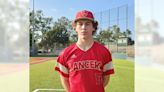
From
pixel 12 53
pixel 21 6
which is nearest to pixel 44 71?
pixel 12 53

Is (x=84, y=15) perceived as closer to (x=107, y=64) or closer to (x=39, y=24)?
(x=107, y=64)

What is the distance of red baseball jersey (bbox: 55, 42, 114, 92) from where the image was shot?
1144mm

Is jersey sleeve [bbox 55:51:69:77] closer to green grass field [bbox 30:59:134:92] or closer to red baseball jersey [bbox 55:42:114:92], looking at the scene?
red baseball jersey [bbox 55:42:114:92]

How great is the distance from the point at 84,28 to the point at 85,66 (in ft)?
0.51

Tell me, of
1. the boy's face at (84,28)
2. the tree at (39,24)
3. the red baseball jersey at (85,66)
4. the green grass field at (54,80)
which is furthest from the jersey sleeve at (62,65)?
the green grass field at (54,80)

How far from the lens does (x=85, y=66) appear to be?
115 centimetres

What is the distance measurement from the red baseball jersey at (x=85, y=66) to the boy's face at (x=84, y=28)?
0.19ft

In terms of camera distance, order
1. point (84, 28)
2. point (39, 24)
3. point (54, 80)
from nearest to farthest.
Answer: point (84, 28) < point (39, 24) < point (54, 80)

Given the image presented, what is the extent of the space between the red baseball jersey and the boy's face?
57 mm

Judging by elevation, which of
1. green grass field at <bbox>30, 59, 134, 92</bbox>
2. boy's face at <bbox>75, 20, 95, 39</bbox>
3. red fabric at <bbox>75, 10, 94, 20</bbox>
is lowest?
green grass field at <bbox>30, 59, 134, 92</bbox>

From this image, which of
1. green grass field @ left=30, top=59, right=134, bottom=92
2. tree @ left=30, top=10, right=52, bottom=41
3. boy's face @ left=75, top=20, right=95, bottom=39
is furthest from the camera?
green grass field @ left=30, top=59, right=134, bottom=92

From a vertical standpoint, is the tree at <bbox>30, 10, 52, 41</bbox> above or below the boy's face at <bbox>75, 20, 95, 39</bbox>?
above

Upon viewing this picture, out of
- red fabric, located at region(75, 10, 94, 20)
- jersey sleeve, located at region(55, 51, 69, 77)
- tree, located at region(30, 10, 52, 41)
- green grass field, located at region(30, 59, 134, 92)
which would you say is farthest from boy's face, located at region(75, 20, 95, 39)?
green grass field, located at region(30, 59, 134, 92)

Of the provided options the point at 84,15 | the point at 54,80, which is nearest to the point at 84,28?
the point at 84,15
